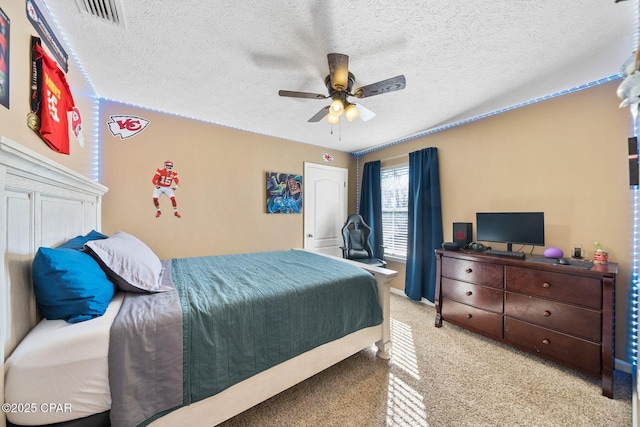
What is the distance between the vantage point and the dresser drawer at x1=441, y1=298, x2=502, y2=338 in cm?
224

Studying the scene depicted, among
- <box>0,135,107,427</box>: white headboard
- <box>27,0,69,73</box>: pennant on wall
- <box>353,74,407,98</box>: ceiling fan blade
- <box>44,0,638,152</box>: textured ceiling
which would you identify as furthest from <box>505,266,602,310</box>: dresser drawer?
<box>27,0,69,73</box>: pennant on wall

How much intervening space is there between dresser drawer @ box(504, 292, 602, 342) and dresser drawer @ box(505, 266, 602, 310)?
0.17 ft

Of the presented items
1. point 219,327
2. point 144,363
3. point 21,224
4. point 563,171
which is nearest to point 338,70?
point 219,327

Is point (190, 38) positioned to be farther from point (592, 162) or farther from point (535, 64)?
point (592, 162)

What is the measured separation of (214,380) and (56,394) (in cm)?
59

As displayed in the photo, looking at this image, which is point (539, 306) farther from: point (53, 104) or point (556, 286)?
point (53, 104)

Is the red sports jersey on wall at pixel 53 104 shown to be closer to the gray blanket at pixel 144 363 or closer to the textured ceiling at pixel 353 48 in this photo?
the textured ceiling at pixel 353 48

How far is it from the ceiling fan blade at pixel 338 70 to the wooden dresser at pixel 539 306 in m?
2.12

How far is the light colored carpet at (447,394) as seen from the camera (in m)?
1.44

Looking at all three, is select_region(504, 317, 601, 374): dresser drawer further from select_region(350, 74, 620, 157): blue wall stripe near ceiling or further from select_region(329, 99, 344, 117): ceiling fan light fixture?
select_region(329, 99, 344, 117): ceiling fan light fixture

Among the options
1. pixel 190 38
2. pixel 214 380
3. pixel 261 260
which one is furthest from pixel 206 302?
pixel 190 38

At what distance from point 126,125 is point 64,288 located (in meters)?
2.34

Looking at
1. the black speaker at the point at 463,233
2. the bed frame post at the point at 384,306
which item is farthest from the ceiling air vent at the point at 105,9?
the black speaker at the point at 463,233

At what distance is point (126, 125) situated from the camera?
8.63 feet
